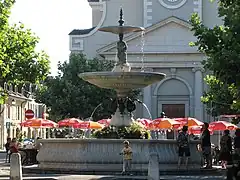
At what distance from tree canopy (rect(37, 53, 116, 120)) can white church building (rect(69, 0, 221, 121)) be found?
11.8 feet

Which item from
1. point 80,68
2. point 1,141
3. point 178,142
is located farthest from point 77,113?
point 178,142

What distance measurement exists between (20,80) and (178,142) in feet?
45.8

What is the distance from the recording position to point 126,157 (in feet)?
71.4

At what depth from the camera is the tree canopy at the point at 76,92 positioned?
2254 inches

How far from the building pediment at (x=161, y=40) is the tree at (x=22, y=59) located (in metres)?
25.6

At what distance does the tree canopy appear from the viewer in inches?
2254

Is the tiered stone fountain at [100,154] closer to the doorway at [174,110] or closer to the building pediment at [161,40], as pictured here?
the building pediment at [161,40]

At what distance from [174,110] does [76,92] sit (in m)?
10.2

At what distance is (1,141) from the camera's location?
7706cm

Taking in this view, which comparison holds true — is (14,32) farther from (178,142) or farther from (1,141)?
(1,141)

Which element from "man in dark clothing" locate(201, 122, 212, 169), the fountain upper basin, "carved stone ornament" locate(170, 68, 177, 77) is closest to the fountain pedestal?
the fountain upper basin

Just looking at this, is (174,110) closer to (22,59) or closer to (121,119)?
(22,59)

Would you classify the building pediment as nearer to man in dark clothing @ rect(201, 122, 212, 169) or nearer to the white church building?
the white church building

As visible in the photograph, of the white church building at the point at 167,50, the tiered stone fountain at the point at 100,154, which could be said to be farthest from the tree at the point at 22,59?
the white church building at the point at 167,50
